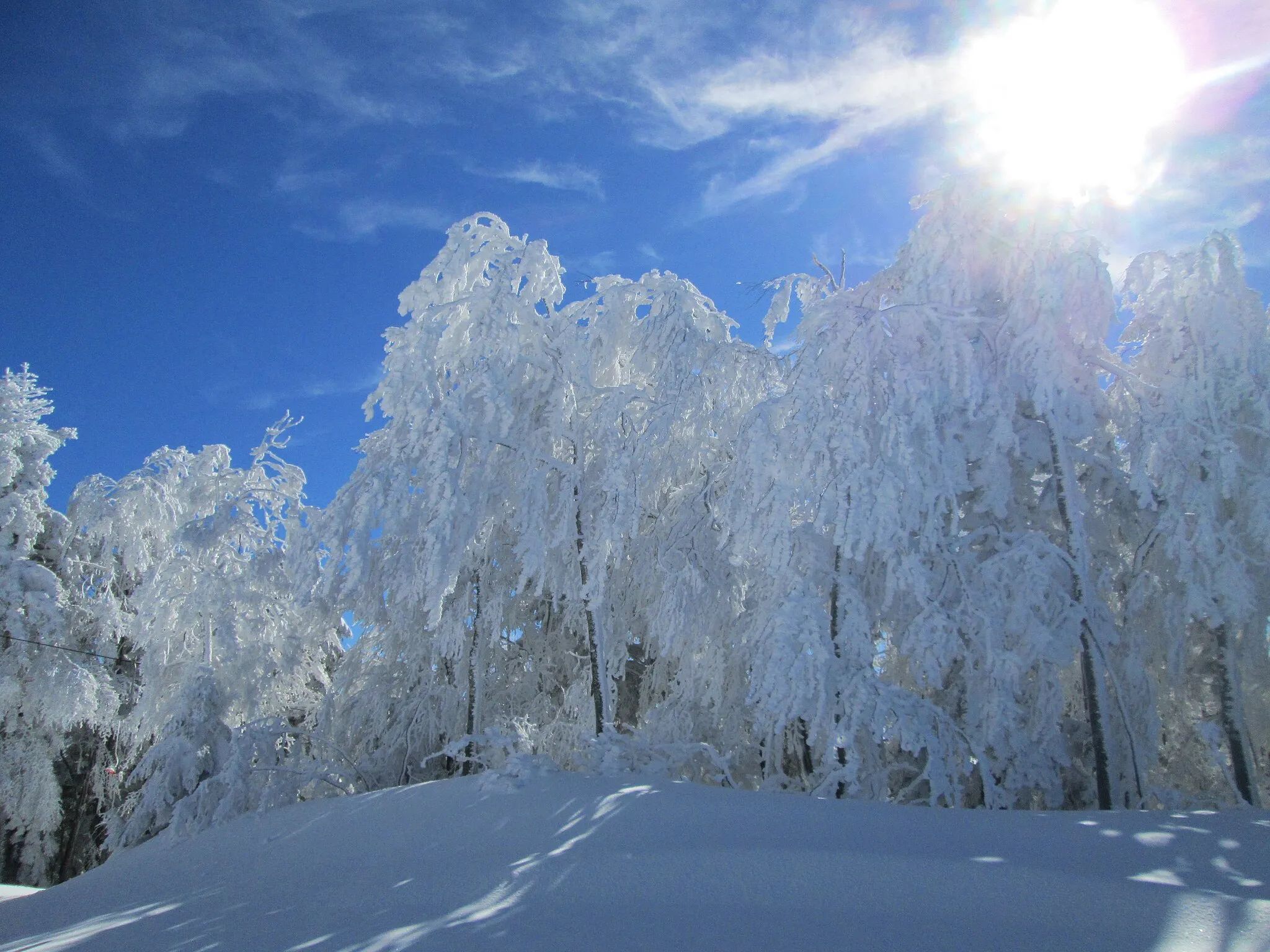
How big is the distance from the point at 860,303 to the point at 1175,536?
4.64 m

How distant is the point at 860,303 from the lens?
388 inches

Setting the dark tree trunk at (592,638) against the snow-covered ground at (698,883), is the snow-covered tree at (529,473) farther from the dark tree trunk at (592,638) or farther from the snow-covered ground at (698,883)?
the snow-covered ground at (698,883)

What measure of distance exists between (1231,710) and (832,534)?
5382 mm

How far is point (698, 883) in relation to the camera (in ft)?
15.0

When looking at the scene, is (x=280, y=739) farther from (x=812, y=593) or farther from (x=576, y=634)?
(x=812, y=593)

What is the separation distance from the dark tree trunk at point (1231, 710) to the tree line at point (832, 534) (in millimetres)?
44

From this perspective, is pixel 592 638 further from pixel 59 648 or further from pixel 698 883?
pixel 59 648

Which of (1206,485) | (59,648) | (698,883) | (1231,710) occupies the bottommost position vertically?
(698,883)

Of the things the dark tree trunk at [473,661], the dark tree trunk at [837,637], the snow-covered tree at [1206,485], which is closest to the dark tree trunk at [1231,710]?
the snow-covered tree at [1206,485]

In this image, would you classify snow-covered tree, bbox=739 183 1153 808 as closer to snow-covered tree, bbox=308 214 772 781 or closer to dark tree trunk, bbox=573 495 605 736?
snow-covered tree, bbox=308 214 772 781

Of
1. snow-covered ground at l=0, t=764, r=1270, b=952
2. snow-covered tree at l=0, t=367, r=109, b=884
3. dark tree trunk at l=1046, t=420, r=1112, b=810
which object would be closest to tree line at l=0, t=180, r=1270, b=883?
dark tree trunk at l=1046, t=420, r=1112, b=810

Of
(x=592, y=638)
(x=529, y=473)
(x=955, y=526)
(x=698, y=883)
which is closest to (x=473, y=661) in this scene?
(x=592, y=638)

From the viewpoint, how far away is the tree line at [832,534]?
339 inches

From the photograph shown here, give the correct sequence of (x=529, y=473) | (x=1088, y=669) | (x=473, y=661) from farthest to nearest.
Answer: (x=473, y=661) → (x=529, y=473) → (x=1088, y=669)
